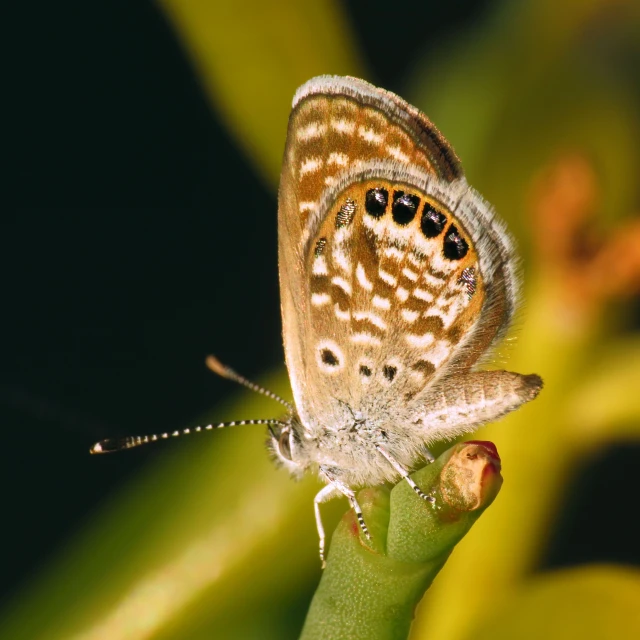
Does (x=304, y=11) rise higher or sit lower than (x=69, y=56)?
lower

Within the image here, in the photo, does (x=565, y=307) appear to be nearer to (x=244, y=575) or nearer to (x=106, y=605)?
(x=244, y=575)

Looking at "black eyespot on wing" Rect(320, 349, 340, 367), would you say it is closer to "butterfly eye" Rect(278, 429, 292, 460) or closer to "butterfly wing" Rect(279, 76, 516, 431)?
"butterfly wing" Rect(279, 76, 516, 431)

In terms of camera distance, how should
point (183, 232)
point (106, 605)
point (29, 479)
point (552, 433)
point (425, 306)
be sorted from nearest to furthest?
point (425, 306) < point (106, 605) < point (552, 433) < point (29, 479) < point (183, 232)

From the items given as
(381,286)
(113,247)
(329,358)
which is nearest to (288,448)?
(329,358)

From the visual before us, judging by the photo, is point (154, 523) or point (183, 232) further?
point (183, 232)

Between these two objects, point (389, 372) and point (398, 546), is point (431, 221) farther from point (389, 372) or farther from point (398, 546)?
point (398, 546)

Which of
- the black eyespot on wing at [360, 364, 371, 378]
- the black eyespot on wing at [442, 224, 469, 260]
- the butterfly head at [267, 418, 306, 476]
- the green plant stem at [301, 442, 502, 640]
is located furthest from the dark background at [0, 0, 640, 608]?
the green plant stem at [301, 442, 502, 640]

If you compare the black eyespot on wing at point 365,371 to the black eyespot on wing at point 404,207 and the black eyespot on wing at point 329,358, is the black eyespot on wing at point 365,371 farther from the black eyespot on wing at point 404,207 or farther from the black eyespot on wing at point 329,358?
the black eyespot on wing at point 404,207

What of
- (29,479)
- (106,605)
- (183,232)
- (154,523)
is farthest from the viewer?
(183,232)

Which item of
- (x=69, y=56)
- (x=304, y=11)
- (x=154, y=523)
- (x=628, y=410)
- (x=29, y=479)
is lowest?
(x=628, y=410)

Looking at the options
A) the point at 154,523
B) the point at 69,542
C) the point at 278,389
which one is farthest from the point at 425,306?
the point at 69,542
